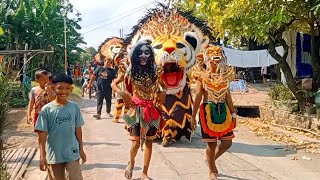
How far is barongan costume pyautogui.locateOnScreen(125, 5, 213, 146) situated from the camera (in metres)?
7.97

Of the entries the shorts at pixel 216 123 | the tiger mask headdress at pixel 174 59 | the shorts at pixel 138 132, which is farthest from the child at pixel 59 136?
the tiger mask headdress at pixel 174 59

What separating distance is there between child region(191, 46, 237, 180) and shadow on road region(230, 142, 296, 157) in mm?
1776

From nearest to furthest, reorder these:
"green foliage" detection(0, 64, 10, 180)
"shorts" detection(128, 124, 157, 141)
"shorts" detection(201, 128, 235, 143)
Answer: "green foliage" detection(0, 64, 10, 180) → "shorts" detection(128, 124, 157, 141) → "shorts" detection(201, 128, 235, 143)

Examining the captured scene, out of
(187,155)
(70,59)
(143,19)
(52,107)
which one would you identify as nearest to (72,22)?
(70,59)

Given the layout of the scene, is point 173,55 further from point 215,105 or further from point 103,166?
point 103,166

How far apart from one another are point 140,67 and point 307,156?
3.32 metres

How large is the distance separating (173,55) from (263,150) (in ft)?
7.44

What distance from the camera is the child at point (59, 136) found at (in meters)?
4.42

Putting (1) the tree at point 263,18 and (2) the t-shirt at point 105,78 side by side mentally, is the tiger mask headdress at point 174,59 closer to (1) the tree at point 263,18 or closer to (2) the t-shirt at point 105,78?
(1) the tree at point 263,18

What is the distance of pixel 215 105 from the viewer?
231 inches

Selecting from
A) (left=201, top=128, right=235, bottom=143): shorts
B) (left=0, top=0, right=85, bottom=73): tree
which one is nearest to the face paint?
(left=201, top=128, right=235, bottom=143): shorts

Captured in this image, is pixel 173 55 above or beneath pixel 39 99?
above

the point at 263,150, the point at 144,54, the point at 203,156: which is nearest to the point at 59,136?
the point at 144,54

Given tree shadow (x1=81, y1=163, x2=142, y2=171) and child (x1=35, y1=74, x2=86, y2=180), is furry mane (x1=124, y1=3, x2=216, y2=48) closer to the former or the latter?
tree shadow (x1=81, y1=163, x2=142, y2=171)
